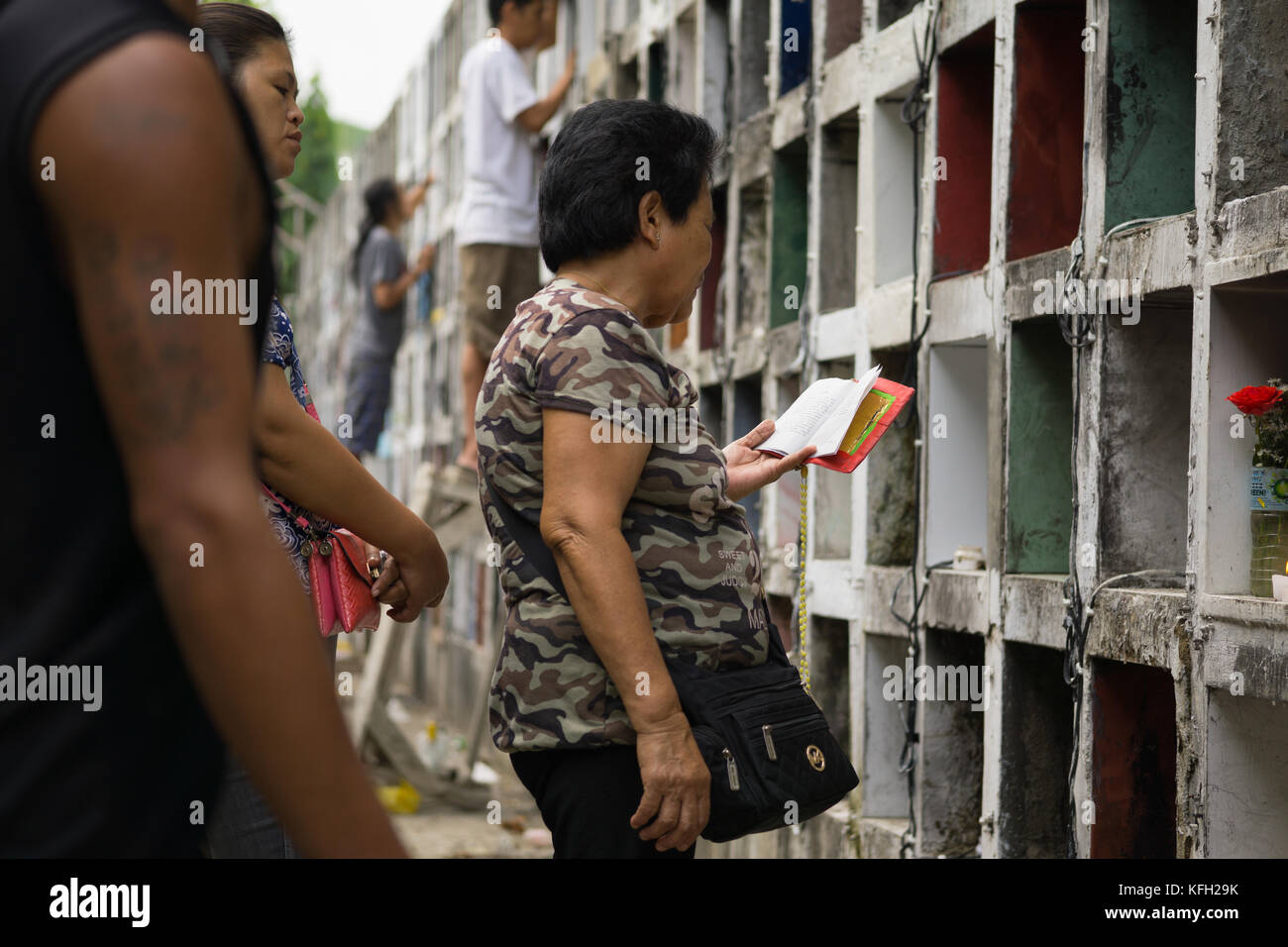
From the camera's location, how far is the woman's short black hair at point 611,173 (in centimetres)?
269

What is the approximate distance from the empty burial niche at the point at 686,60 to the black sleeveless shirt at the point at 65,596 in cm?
720

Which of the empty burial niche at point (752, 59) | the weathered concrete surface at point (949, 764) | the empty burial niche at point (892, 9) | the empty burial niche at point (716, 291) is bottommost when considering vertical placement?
the weathered concrete surface at point (949, 764)

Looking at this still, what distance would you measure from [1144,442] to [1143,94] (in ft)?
2.90

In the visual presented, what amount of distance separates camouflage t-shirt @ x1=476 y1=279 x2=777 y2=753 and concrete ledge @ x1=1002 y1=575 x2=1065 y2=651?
1867mm

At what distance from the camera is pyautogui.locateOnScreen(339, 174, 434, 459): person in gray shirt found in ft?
30.5

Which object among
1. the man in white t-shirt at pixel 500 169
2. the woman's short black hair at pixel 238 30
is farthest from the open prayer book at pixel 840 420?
the man in white t-shirt at pixel 500 169

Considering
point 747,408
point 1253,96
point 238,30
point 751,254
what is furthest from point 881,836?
point 238,30

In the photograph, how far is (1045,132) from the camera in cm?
468

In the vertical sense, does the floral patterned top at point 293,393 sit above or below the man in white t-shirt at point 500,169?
below

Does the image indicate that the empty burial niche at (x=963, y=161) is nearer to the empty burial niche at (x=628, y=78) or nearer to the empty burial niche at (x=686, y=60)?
the empty burial niche at (x=686, y=60)

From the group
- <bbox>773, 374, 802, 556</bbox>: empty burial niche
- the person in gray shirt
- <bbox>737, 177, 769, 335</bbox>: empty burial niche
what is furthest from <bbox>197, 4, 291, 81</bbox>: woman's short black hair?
the person in gray shirt

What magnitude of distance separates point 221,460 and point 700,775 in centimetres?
150

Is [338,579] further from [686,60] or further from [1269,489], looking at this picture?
[686,60]

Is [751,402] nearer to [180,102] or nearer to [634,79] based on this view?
[634,79]
